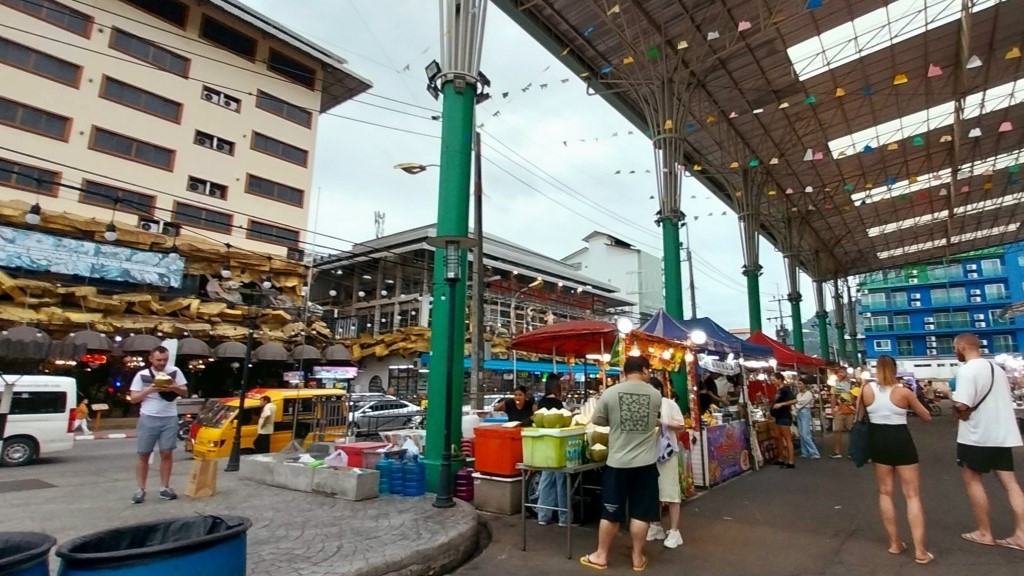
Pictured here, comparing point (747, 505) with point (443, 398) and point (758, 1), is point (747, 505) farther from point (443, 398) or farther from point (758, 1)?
point (758, 1)

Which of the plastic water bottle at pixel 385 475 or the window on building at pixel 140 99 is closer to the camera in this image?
the plastic water bottle at pixel 385 475

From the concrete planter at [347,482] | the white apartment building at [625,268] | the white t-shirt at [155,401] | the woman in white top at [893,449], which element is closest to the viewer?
the woman in white top at [893,449]

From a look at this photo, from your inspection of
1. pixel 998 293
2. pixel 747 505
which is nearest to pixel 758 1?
pixel 747 505

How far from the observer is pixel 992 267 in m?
60.6

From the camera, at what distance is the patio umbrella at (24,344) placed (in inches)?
657

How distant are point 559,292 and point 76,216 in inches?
1255

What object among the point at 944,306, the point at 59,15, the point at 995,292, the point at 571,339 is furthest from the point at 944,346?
the point at 59,15

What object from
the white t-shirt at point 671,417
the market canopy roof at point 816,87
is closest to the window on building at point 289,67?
the market canopy roof at point 816,87

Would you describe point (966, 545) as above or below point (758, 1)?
below

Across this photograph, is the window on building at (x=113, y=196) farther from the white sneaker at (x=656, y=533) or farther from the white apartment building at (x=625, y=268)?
the white apartment building at (x=625, y=268)

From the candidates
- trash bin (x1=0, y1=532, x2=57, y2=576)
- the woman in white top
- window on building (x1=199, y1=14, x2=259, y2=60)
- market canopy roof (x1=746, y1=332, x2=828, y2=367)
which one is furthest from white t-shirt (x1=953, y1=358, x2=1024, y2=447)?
window on building (x1=199, y1=14, x2=259, y2=60)

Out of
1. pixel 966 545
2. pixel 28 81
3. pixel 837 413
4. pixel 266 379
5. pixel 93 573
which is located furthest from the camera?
pixel 266 379

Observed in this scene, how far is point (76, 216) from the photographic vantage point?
66.3 ft

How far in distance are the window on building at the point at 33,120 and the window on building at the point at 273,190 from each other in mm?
7075
